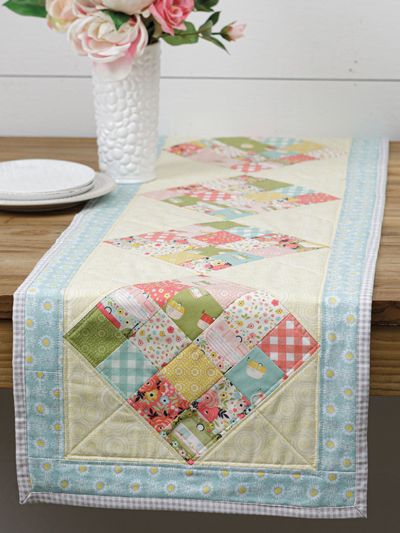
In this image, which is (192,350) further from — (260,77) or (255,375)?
(260,77)

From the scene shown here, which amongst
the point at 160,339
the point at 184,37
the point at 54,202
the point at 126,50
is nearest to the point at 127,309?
the point at 160,339

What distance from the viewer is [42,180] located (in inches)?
47.5

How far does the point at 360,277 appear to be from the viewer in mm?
943

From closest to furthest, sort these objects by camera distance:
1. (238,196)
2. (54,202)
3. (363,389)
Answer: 1. (363,389)
2. (54,202)
3. (238,196)

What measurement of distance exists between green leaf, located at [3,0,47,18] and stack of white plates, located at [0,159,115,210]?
0.65 ft

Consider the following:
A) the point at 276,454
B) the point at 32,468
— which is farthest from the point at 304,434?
the point at 32,468

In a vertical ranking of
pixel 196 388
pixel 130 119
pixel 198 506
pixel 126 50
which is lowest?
pixel 198 506

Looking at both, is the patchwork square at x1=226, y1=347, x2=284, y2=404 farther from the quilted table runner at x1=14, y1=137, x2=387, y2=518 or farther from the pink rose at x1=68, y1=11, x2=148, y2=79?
the pink rose at x1=68, y1=11, x2=148, y2=79

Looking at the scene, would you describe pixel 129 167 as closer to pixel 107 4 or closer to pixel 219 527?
pixel 107 4

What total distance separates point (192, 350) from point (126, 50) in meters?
0.47

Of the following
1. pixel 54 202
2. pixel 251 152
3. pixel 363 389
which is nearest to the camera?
pixel 363 389

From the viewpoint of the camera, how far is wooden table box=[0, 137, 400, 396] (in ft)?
2.98

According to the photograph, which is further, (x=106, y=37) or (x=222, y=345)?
(x=106, y=37)

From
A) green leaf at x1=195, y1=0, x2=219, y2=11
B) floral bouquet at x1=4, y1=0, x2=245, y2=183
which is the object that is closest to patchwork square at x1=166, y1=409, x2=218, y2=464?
floral bouquet at x1=4, y1=0, x2=245, y2=183
